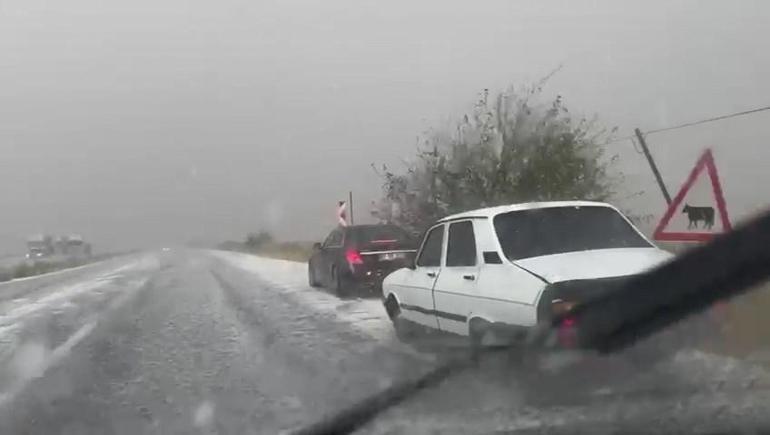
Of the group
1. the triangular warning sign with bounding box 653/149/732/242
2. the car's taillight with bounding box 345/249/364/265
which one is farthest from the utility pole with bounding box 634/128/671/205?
the car's taillight with bounding box 345/249/364/265

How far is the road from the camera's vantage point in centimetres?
520

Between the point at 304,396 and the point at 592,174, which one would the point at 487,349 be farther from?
the point at 592,174

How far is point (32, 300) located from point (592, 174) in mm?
12934

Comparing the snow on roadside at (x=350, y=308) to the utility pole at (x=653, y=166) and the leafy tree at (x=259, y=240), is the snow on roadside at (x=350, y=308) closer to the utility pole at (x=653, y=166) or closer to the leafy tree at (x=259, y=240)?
the utility pole at (x=653, y=166)

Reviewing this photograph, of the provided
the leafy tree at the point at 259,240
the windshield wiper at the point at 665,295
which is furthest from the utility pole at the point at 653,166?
the leafy tree at the point at 259,240

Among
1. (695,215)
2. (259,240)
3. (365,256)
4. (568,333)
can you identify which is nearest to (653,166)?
(695,215)

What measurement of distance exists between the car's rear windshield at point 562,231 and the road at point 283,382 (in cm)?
120

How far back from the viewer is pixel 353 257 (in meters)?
18.3

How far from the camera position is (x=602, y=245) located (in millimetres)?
7582

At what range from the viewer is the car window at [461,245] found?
8094 mm

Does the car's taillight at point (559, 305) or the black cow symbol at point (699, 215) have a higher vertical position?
the black cow symbol at point (699, 215)

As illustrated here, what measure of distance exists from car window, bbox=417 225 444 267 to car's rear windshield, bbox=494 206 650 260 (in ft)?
3.70

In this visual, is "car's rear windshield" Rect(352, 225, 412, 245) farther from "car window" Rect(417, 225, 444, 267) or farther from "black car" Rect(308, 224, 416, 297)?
"car window" Rect(417, 225, 444, 267)

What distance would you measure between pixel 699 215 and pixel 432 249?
2757 millimetres
